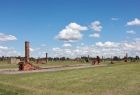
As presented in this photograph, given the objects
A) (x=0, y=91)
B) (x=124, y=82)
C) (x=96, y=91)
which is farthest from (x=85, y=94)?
(x=0, y=91)

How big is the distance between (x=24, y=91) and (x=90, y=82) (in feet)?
19.6

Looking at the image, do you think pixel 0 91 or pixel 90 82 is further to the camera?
pixel 90 82

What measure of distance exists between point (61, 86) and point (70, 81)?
232cm

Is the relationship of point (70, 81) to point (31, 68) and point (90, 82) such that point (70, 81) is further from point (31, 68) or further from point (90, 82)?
point (31, 68)

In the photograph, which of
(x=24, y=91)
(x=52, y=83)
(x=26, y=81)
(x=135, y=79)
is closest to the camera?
(x=24, y=91)

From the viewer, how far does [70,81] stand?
29.2 metres

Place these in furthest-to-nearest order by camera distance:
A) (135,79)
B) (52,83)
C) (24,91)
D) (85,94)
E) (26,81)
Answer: (26,81) → (52,83) → (135,79) → (24,91) → (85,94)

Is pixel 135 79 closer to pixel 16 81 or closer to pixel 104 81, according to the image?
pixel 104 81

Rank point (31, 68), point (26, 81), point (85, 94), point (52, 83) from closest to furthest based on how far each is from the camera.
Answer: point (85, 94)
point (52, 83)
point (26, 81)
point (31, 68)

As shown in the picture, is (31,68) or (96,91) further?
(31,68)

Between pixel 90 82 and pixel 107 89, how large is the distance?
4315mm

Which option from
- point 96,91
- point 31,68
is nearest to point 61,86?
point 96,91

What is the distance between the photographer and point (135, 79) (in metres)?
26.7

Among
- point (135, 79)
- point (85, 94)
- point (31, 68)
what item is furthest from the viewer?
point (31, 68)
